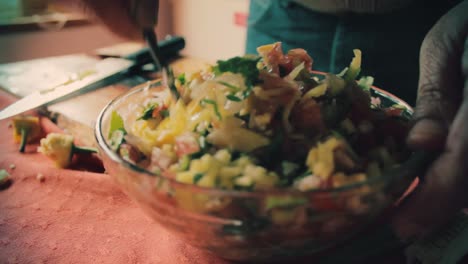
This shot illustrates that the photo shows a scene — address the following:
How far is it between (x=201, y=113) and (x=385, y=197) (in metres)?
0.32

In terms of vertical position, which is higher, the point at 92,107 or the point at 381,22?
the point at 381,22

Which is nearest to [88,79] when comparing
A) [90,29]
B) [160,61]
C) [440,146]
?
[160,61]

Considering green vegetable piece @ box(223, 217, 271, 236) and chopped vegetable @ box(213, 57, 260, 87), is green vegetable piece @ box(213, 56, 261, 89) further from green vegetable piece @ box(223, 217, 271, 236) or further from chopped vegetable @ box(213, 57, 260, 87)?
green vegetable piece @ box(223, 217, 271, 236)

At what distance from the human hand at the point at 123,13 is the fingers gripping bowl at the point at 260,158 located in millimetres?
141

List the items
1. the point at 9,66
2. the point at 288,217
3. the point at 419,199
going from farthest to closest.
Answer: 1. the point at 9,66
2. the point at 419,199
3. the point at 288,217

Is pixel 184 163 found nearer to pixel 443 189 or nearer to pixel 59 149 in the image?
pixel 443 189

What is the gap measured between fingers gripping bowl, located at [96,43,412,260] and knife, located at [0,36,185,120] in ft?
1.61

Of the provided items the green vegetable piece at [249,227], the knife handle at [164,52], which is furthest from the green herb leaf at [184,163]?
the knife handle at [164,52]

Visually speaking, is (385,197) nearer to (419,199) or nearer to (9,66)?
(419,199)

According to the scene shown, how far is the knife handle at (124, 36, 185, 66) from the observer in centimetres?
166

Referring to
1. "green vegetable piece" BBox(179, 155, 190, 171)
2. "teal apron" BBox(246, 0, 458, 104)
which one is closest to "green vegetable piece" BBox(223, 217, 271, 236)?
"green vegetable piece" BBox(179, 155, 190, 171)

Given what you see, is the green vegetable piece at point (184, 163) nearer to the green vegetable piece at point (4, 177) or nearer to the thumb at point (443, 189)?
the thumb at point (443, 189)

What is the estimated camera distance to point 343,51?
133 centimetres

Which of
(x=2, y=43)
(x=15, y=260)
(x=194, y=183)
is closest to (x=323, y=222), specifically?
(x=194, y=183)
